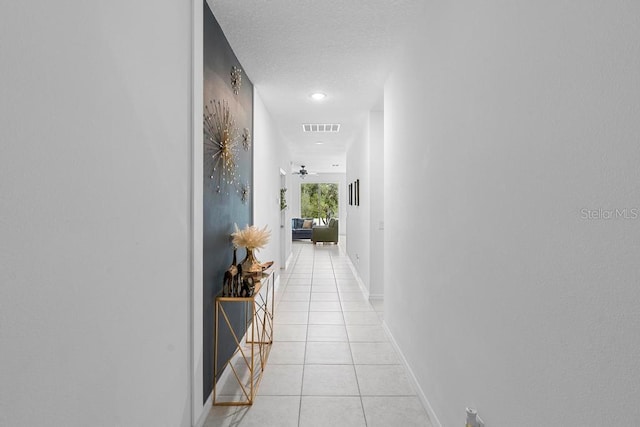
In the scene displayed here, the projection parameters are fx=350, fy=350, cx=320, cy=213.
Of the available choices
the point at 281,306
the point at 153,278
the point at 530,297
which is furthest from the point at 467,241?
the point at 281,306

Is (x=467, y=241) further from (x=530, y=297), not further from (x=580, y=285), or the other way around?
(x=580, y=285)

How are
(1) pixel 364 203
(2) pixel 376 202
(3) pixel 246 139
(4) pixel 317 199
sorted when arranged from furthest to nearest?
(4) pixel 317 199 < (1) pixel 364 203 < (2) pixel 376 202 < (3) pixel 246 139

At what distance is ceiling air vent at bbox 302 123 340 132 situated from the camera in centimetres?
561

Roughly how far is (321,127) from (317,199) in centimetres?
849

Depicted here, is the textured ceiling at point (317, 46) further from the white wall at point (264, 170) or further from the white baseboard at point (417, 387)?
the white baseboard at point (417, 387)

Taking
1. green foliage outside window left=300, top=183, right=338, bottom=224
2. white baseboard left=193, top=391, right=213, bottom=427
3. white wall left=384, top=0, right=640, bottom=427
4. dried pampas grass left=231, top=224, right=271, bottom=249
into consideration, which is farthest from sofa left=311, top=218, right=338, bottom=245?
white wall left=384, top=0, right=640, bottom=427

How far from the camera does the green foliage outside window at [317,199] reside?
562 inches

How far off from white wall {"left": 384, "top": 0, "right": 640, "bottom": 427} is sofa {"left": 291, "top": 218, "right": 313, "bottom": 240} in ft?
33.1

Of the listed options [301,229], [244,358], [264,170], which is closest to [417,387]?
[244,358]

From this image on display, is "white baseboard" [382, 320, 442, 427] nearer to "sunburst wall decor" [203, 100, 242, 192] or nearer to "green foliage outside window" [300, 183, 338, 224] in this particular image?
"sunburst wall decor" [203, 100, 242, 192]

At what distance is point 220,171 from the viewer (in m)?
2.53

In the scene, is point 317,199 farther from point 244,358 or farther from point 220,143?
point 244,358

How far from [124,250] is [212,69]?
1580 mm

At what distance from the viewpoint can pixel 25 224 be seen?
843 millimetres
